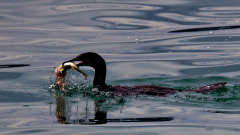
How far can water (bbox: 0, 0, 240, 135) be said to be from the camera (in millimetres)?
7129

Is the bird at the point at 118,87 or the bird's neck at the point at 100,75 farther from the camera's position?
the bird's neck at the point at 100,75

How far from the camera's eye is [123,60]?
12289 mm

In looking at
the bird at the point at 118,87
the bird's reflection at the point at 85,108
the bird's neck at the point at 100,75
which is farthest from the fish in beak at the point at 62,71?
the bird's neck at the point at 100,75

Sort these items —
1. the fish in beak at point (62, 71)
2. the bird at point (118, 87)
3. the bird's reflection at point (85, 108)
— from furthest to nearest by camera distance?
1. the bird at point (118, 87)
2. the fish in beak at point (62, 71)
3. the bird's reflection at point (85, 108)

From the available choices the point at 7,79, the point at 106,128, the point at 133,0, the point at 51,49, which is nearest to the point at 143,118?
the point at 106,128

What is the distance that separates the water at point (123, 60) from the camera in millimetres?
7129

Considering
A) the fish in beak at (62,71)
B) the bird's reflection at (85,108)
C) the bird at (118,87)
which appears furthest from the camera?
the bird at (118,87)

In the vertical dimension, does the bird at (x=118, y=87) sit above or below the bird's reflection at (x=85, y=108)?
above

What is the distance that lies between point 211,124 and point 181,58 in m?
5.74

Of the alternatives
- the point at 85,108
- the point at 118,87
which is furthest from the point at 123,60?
the point at 85,108

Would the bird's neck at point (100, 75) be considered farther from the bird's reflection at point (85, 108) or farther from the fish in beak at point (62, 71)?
the fish in beak at point (62, 71)

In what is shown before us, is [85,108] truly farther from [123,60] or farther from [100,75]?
[123,60]

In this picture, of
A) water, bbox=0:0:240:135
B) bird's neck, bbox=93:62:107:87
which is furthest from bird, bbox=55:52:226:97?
water, bbox=0:0:240:135

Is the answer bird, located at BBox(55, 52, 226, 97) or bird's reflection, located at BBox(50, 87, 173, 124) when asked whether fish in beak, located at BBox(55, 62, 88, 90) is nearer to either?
bird, located at BBox(55, 52, 226, 97)
